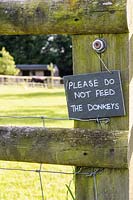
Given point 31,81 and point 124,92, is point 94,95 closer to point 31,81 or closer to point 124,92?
point 124,92

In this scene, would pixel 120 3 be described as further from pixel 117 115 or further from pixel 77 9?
pixel 117 115

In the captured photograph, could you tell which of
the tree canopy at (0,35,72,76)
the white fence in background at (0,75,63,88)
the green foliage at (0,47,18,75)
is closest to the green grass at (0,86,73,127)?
the white fence in background at (0,75,63,88)

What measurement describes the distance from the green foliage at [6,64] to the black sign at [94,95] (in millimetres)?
38015

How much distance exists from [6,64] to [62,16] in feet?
128

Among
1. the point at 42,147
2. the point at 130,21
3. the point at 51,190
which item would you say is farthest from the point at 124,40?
the point at 51,190

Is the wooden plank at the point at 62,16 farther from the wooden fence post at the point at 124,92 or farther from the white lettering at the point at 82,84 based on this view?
the white lettering at the point at 82,84

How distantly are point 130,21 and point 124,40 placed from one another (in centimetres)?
6

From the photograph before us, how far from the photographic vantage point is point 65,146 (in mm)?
1567

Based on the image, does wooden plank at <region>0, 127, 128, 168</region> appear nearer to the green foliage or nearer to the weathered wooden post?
the weathered wooden post

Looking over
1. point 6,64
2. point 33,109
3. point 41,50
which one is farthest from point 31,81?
point 33,109

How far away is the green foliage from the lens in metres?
39.5

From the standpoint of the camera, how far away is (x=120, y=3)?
1.45 m

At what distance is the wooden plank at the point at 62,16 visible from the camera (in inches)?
57.7

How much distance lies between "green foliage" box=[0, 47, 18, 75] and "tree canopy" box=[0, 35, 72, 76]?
481 centimetres
